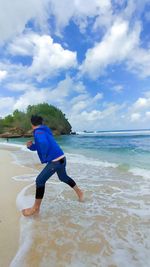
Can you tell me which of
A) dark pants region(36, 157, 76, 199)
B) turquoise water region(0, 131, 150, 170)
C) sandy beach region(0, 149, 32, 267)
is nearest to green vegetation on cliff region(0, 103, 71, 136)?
turquoise water region(0, 131, 150, 170)

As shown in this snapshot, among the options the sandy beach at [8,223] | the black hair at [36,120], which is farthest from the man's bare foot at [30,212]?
the black hair at [36,120]

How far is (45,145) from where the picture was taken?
170 inches

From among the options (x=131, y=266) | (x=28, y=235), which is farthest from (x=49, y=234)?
(x=131, y=266)

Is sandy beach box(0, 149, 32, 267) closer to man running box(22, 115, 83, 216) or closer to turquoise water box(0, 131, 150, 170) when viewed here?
man running box(22, 115, 83, 216)

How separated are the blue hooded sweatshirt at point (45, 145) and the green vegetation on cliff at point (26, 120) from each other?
297 ft

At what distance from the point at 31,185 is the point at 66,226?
315 centimetres

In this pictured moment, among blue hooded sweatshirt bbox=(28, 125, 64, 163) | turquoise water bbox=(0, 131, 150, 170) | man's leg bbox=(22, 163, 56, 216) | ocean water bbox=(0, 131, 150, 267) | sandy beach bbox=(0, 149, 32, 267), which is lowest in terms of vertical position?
turquoise water bbox=(0, 131, 150, 170)

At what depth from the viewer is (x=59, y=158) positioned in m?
4.54

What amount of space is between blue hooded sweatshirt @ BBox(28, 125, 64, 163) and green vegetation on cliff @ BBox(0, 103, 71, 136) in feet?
297

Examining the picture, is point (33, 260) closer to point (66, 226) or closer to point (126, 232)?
point (66, 226)

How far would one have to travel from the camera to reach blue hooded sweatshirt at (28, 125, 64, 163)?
432 cm

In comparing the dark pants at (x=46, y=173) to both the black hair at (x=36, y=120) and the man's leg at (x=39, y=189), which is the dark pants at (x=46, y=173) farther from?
the black hair at (x=36, y=120)

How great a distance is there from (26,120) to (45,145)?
3653 inches

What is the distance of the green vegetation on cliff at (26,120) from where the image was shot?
3804 inches
